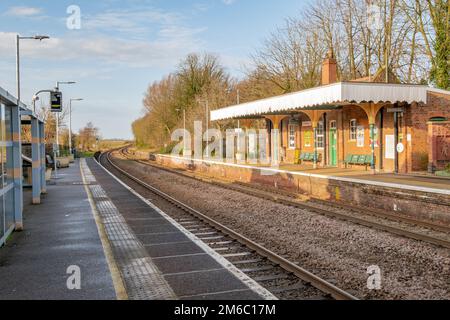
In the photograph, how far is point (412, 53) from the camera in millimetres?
29469

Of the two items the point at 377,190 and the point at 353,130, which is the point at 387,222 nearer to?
the point at 377,190

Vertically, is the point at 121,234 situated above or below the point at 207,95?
below

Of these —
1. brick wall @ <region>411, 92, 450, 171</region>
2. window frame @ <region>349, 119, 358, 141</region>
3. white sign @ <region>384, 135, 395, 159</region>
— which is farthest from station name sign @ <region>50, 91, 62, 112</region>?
brick wall @ <region>411, 92, 450, 171</region>

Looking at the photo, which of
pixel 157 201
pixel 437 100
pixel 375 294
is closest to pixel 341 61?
pixel 437 100

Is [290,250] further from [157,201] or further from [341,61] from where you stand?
[341,61]

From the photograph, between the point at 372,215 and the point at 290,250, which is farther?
the point at 372,215

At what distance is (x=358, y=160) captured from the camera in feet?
74.5

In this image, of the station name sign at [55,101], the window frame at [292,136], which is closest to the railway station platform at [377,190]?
the window frame at [292,136]

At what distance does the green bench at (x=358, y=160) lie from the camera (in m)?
22.0

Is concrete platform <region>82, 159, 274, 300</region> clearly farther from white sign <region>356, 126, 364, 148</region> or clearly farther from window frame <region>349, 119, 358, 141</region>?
window frame <region>349, 119, 358, 141</region>

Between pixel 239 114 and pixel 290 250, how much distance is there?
69.5 ft

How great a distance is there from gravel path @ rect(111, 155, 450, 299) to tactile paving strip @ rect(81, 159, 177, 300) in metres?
2.53

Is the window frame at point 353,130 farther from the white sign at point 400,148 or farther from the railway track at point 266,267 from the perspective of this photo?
the railway track at point 266,267

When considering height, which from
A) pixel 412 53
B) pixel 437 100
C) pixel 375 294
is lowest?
pixel 375 294
